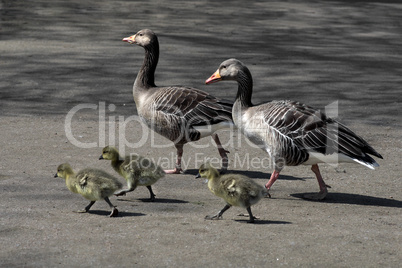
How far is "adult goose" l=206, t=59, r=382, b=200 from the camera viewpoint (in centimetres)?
660

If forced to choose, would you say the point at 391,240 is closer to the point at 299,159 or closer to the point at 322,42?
the point at 299,159

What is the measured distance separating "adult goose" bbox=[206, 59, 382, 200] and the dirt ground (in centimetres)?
49

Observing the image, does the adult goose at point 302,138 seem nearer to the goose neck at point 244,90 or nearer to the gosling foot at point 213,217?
the goose neck at point 244,90

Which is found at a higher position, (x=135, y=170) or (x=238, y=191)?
(x=238, y=191)

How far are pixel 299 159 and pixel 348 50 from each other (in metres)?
9.66

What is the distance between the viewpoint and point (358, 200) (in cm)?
688

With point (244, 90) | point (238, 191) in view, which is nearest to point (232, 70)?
point (244, 90)

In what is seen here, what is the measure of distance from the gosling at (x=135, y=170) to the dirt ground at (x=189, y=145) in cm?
21

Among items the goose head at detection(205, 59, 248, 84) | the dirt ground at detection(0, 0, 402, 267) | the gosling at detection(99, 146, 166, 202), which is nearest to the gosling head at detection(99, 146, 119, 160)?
the gosling at detection(99, 146, 166, 202)

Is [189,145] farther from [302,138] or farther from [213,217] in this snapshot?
[213,217]

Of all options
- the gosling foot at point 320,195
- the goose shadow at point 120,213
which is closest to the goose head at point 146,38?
the goose shadow at point 120,213

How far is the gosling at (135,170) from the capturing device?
660 centimetres

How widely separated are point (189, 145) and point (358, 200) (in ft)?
9.53

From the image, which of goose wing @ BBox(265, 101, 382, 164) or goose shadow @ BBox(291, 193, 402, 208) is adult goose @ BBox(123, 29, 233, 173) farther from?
goose shadow @ BBox(291, 193, 402, 208)
